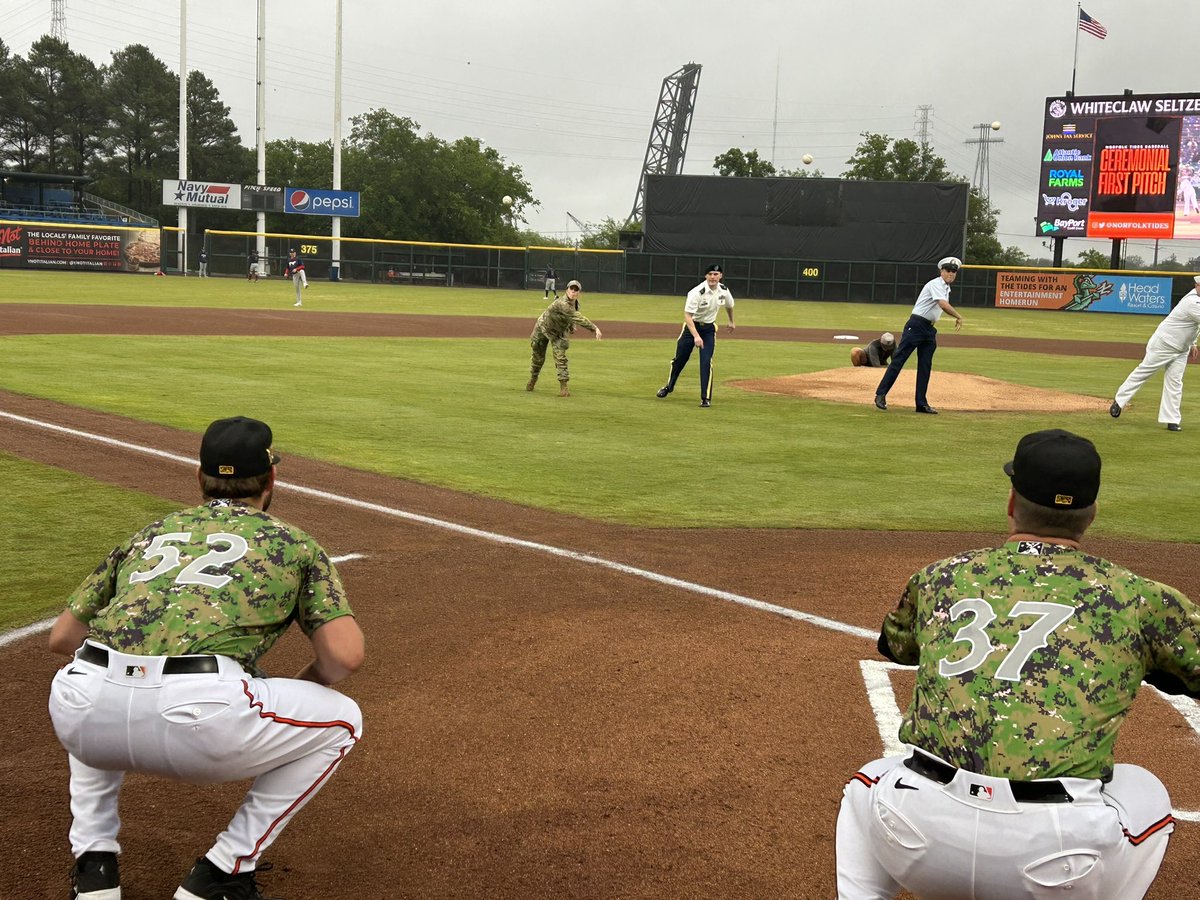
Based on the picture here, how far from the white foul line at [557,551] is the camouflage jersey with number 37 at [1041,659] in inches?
138

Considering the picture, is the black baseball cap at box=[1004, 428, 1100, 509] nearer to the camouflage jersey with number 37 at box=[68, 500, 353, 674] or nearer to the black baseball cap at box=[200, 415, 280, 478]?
the camouflage jersey with number 37 at box=[68, 500, 353, 674]

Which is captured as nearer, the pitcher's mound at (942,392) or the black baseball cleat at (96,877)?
the black baseball cleat at (96,877)

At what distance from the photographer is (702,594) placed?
24.2 feet

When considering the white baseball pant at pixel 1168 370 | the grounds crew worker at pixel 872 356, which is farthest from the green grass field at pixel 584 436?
the grounds crew worker at pixel 872 356

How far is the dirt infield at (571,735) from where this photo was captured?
4027 millimetres

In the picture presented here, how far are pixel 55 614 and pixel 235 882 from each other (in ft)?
11.7

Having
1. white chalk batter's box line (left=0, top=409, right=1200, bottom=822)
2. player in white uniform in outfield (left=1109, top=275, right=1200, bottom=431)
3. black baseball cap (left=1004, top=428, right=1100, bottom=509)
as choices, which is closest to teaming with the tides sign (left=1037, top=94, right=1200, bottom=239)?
player in white uniform in outfield (left=1109, top=275, right=1200, bottom=431)

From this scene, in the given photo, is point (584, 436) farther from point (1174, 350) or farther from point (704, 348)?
point (1174, 350)

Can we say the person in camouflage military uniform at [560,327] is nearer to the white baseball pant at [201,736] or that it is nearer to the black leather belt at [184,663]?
the white baseball pant at [201,736]

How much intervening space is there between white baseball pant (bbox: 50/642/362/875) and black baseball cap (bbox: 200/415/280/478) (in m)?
0.63

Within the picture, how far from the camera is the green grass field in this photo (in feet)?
32.1

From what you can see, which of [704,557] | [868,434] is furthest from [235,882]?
[868,434]

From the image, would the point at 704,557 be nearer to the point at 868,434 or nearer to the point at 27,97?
the point at 868,434

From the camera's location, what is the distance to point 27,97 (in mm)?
102125
